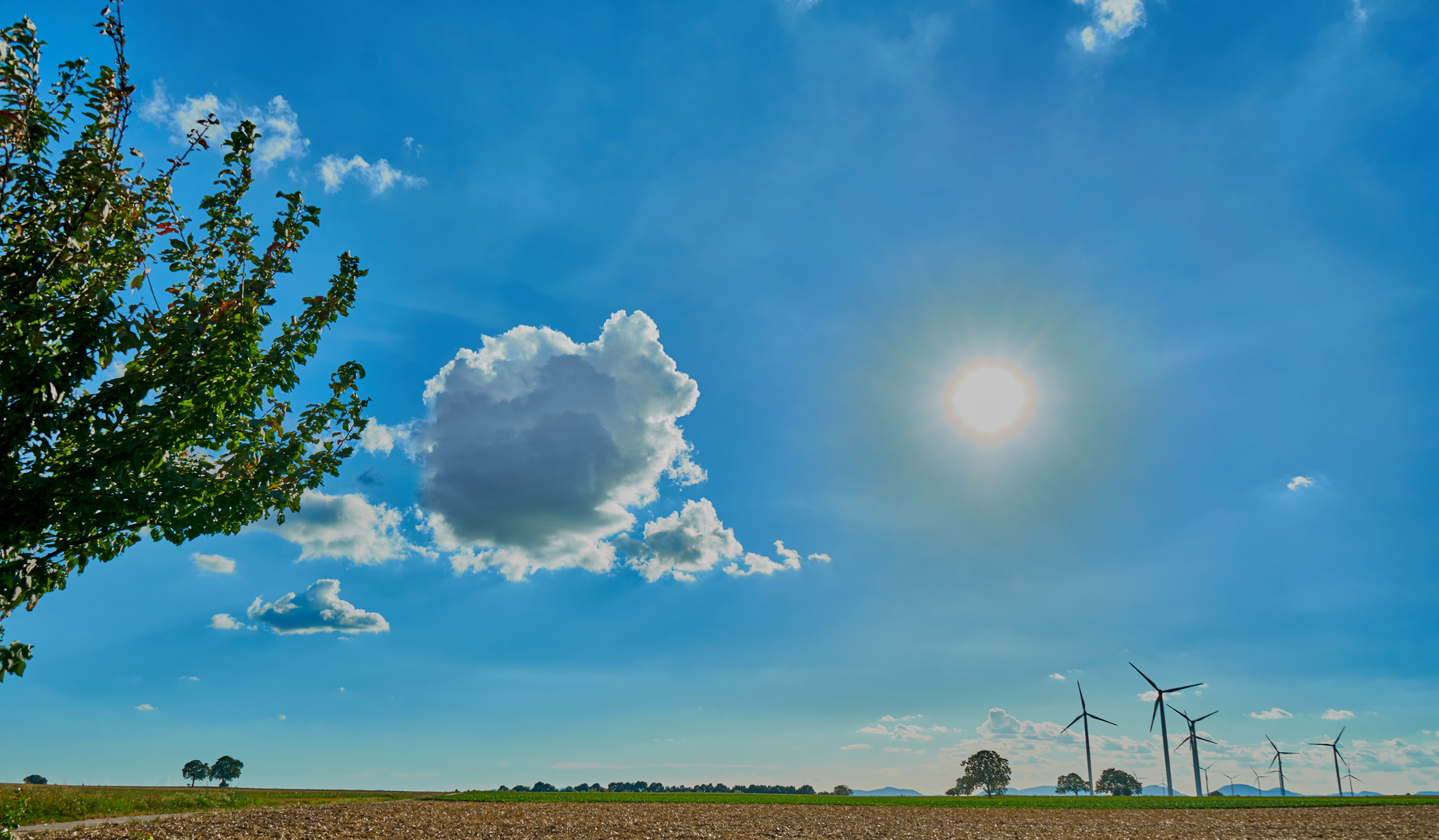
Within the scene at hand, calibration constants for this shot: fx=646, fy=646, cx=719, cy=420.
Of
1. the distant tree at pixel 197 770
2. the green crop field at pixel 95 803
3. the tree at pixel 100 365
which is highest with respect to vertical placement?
the tree at pixel 100 365

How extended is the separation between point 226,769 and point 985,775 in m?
195

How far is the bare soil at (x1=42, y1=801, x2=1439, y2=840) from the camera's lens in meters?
32.4

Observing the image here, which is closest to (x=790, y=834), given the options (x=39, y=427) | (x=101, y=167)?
(x=39, y=427)

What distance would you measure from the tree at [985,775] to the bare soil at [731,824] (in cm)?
12063

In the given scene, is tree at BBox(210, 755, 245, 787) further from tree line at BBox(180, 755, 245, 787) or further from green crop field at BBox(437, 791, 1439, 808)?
green crop field at BBox(437, 791, 1439, 808)

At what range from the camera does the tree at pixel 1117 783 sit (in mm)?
181375

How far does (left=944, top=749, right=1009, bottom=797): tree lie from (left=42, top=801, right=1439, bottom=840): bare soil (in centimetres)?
12063

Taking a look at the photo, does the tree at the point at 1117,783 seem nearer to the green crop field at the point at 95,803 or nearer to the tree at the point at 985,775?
the tree at the point at 985,775

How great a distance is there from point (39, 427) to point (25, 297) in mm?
1924

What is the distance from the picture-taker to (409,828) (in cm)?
3481

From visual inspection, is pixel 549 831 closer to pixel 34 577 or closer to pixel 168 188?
pixel 34 577

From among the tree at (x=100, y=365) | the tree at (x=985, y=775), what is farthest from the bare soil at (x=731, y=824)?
the tree at (x=985, y=775)

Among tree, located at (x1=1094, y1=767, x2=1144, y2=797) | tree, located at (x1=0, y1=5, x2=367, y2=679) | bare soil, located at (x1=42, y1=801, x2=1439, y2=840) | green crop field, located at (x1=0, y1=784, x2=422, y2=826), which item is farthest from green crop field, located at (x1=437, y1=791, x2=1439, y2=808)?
tree, located at (x1=1094, y1=767, x2=1144, y2=797)

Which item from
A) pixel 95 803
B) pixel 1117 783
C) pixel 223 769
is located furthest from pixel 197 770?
pixel 1117 783
